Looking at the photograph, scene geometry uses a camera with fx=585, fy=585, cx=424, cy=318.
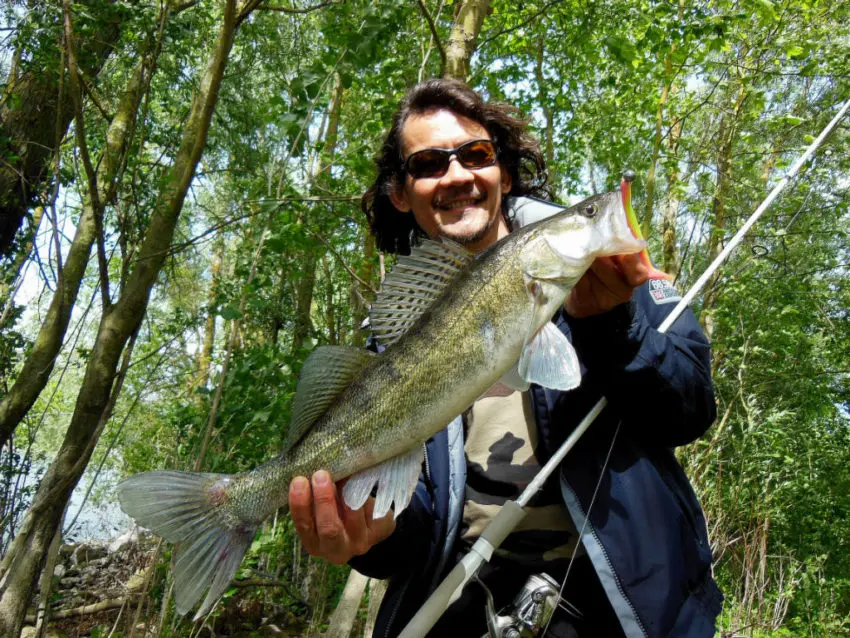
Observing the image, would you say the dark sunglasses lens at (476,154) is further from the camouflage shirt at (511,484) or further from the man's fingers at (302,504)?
the man's fingers at (302,504)

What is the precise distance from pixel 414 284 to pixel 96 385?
3940mm

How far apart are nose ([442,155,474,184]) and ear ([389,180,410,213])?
1.72 ft

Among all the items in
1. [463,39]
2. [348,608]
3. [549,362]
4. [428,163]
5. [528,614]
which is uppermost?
[463,39]

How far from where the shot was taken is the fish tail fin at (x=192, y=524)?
1566 millimetres

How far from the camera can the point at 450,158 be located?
7.69 feet

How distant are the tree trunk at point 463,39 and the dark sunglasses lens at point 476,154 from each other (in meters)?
2.70

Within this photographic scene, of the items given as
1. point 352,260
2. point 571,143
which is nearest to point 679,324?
point 352,260

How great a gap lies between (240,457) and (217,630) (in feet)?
8.15

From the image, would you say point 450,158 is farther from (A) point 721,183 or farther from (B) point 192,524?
(A) point 721,183

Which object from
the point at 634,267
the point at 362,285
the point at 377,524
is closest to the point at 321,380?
the point at 377,524

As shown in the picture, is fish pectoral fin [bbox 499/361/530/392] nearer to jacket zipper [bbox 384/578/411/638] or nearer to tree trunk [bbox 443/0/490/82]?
jacket zipper [bbox 384/578/411/638]

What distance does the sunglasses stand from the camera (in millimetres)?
2322

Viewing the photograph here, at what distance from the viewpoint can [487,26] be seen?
33.0ft

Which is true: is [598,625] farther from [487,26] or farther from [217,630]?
[487,26]
